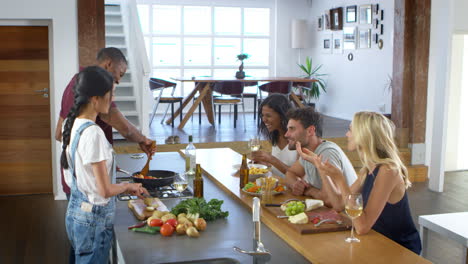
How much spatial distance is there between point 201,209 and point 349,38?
8.03m

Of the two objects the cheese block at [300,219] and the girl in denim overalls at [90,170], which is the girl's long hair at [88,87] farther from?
the cheese block at [300,219]

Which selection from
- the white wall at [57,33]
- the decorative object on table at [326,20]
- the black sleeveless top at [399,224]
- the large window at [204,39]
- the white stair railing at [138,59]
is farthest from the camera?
the large window at [204,39]

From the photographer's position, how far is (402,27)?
7469 mm

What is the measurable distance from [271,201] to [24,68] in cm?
444

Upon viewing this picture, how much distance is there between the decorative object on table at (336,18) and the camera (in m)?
10.3

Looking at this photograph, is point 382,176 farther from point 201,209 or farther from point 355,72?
point 355,72

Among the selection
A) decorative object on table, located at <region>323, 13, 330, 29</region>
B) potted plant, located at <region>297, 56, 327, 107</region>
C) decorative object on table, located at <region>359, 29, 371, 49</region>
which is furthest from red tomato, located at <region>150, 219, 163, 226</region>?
decorative object on table, located at <region>323, 13, 330, 29</region>

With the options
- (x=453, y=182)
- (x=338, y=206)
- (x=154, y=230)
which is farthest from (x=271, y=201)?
(x=453, y=182)

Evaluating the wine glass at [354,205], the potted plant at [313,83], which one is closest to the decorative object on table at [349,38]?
the potted plant at [313,83]

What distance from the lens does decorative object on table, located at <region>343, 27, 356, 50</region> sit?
9988mm

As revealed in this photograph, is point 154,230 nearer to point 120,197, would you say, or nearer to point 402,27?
point 120,197

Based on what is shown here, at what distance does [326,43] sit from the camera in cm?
1106

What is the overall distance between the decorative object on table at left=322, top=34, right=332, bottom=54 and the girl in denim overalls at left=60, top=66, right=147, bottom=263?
879cm

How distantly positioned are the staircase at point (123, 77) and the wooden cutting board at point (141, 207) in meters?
4.65
